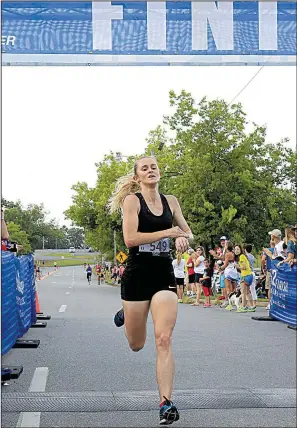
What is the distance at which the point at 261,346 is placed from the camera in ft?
17.7

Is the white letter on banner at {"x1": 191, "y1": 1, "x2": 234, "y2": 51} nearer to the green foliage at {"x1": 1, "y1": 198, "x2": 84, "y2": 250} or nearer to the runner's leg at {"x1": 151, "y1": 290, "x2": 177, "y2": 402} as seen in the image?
the green foliage at {"x1": 1, "y1": 198, "x2": 84, "y2": 250}

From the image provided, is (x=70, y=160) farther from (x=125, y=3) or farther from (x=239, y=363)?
(x=239, y=363)

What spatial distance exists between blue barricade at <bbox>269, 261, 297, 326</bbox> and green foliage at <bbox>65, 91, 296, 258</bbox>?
1.04 metres

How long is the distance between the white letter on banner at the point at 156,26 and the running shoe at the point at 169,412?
1594 millimetres

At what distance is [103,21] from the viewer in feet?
12.6

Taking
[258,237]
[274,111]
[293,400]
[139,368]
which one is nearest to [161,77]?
[274,111]

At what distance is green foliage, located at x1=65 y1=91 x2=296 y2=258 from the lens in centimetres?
353

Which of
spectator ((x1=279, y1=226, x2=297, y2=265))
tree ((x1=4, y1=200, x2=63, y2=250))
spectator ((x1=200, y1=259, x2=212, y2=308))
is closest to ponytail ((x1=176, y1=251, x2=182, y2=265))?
spectator ((x1=200, y1=259, x2=212, y2=308))

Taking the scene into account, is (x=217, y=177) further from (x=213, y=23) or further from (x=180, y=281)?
→ (x=213, y=23)

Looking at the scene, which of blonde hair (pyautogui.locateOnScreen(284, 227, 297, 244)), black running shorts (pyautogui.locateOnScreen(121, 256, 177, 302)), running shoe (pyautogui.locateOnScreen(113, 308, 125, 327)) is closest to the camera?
black running shorts (pyautogui.locateOnScreen(121, 256, 177, 302))

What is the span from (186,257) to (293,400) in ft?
4.55

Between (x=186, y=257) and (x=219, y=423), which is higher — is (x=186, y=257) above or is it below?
above

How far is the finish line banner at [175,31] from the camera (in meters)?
3.80

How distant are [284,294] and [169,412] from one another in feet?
9.41
